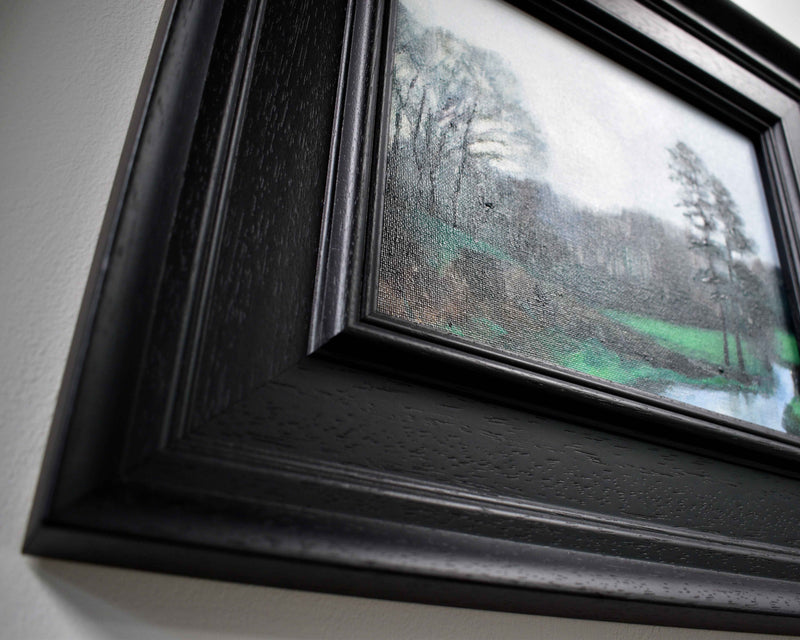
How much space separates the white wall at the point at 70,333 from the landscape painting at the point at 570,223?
148 mm

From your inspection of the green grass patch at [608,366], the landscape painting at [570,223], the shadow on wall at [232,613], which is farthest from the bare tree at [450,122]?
the shadow on wall at [232,613]

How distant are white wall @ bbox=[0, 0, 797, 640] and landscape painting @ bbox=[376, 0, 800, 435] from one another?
0.48 feet

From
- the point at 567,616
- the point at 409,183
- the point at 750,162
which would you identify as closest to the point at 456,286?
the point at 409,183

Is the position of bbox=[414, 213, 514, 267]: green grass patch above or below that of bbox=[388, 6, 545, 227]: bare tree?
below

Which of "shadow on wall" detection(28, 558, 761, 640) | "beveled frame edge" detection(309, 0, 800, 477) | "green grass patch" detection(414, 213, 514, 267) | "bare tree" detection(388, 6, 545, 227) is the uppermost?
"bare tree" detection(388, 6, 545, 227)

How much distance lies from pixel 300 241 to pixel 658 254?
1.09 feet

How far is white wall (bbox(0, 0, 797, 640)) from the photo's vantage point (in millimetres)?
232

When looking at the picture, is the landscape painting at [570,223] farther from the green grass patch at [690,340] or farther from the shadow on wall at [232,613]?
the shadow on wall at [232,613]

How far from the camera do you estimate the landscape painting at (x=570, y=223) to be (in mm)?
393

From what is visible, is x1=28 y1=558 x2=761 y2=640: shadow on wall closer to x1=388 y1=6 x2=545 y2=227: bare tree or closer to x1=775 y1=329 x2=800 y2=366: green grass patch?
x1=388 y1=6 x2=545 y2=227: bare tree

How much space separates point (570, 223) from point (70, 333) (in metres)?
0.35

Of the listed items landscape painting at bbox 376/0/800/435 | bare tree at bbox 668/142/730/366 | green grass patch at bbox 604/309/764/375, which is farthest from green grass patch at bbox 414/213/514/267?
bare tree at bbox 668/142/730/366

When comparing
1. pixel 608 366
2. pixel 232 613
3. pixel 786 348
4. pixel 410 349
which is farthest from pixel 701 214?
pixel 232 613

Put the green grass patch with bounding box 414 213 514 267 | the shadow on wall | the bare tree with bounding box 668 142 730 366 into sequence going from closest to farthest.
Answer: the shadow on wall → the green grass patch with bounding box 414 213 514 267 → the bare tree with bounding box 668 142 730 366
